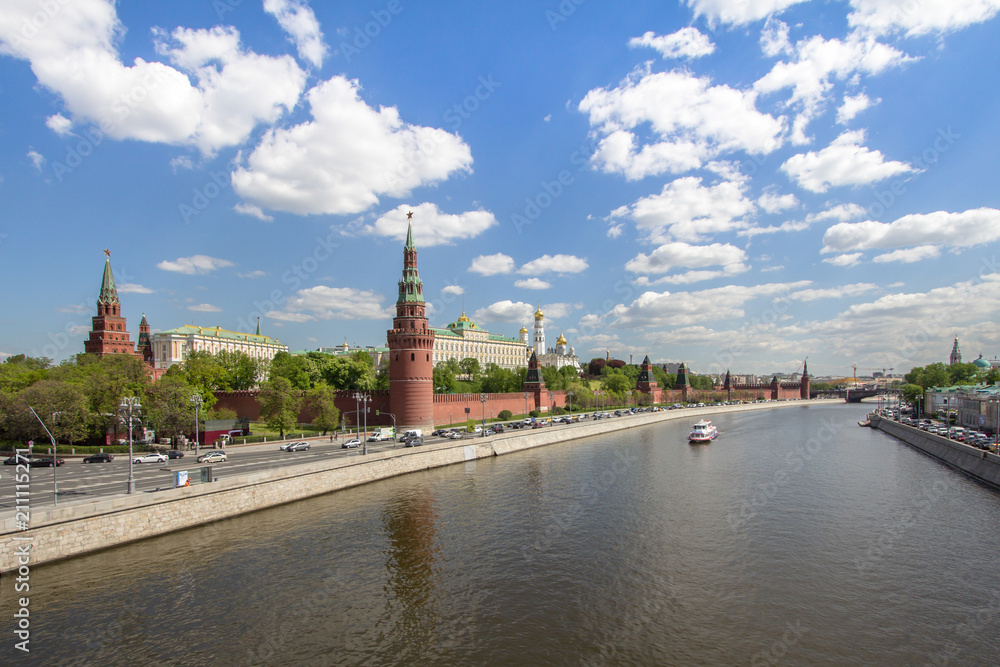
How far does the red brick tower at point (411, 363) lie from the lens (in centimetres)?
5053

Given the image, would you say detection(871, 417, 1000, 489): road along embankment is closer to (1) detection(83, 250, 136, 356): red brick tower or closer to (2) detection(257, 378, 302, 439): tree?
(2) detection(257, 378, 302, 439): tree

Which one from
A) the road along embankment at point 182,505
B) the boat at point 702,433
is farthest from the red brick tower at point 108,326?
the boat at point 702,433

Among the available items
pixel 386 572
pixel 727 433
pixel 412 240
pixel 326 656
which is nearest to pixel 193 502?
pixel 386 572

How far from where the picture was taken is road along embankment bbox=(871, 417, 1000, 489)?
1214 inches

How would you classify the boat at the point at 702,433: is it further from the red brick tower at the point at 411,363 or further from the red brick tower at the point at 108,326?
the red brick tower at the point at 108,326

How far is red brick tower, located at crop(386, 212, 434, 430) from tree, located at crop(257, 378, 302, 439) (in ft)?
30.4

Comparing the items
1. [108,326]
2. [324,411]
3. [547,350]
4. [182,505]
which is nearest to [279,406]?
[324,411]

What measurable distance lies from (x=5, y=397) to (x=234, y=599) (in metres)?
33.9

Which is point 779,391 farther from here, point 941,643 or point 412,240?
point 941,643

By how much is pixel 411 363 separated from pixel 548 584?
36.0 meters

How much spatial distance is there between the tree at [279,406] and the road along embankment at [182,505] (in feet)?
45.3

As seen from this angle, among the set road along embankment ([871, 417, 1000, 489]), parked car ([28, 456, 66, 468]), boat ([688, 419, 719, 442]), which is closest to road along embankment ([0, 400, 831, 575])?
parked car ([28, 456, 66, 468])

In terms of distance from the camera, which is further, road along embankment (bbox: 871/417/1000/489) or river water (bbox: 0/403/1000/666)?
road along embankment (bbox: 871/417/1000/489)

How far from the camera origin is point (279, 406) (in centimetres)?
4556
